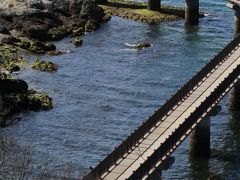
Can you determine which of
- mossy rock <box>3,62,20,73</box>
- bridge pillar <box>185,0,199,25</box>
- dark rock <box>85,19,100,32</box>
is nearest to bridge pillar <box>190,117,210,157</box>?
mossy rock <box>3,62,20,73</box>

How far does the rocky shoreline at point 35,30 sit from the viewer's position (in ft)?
302

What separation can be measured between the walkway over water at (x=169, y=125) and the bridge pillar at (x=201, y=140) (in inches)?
90.7

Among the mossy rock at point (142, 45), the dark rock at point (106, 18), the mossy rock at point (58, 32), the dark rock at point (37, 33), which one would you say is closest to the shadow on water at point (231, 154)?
the mossy rock at point (142, 45)

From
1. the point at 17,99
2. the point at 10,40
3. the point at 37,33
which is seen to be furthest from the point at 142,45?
the point at 17,99

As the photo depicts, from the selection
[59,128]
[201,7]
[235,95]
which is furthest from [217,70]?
[201,7]

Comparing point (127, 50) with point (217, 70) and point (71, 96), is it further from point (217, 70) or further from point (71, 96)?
point (217, 70)

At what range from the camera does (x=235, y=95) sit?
299 ft

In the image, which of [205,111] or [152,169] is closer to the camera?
[152,169]

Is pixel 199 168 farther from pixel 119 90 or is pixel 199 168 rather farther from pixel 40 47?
pixel 40 47

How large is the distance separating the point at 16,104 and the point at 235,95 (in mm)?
27457

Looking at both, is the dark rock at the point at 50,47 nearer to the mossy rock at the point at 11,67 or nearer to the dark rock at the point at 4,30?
the dark rock at the point at 4,30

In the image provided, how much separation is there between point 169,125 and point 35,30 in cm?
5793

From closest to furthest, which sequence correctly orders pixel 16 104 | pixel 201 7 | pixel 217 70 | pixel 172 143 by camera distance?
pixel 172 143, pixel 217 70, pixel 16 104, pixel 201 7

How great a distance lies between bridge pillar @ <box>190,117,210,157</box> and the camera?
7450 cm
